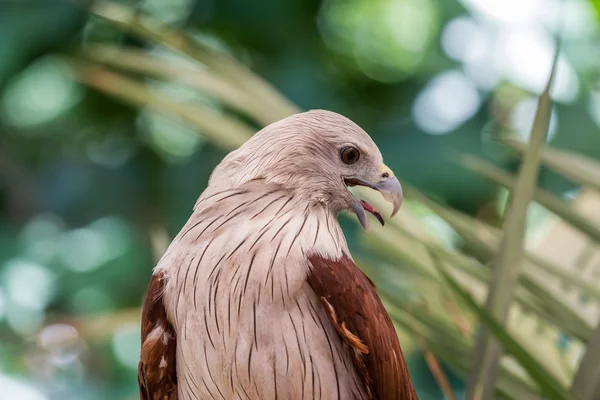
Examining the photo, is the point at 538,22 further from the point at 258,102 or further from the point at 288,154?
the point at 288,154

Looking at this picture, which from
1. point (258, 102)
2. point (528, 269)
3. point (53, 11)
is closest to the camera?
point (528, 269)

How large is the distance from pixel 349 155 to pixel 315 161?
2.4 inches

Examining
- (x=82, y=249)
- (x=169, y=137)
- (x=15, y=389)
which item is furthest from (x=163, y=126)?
(x=15, y=389)

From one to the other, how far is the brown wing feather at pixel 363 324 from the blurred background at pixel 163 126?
253 centimetres

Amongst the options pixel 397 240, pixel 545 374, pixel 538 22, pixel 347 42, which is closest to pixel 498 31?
pixel 538 22

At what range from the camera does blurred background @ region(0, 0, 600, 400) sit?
4.06 metres

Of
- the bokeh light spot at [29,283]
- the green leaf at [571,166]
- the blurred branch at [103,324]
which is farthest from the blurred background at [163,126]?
the green leaf at [571,166]

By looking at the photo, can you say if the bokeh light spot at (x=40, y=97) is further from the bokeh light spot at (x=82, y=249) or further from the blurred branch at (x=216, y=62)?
the blurred branch at (x=216, y=62)

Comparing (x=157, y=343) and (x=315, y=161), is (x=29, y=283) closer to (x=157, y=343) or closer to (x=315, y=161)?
(x=157, y=343)

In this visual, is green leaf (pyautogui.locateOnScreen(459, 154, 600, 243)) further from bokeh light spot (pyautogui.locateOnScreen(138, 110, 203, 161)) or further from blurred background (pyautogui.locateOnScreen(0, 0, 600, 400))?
bokeh light spot (pyautogui.locateOnScreen(138, 110, 203, 161))

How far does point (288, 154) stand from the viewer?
120cm

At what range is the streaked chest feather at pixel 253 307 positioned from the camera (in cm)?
111

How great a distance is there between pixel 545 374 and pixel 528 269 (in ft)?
1.71

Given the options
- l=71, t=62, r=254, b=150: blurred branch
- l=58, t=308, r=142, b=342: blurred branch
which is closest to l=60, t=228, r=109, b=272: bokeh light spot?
l=58, t=308, r=142, b=342: blurred branch
